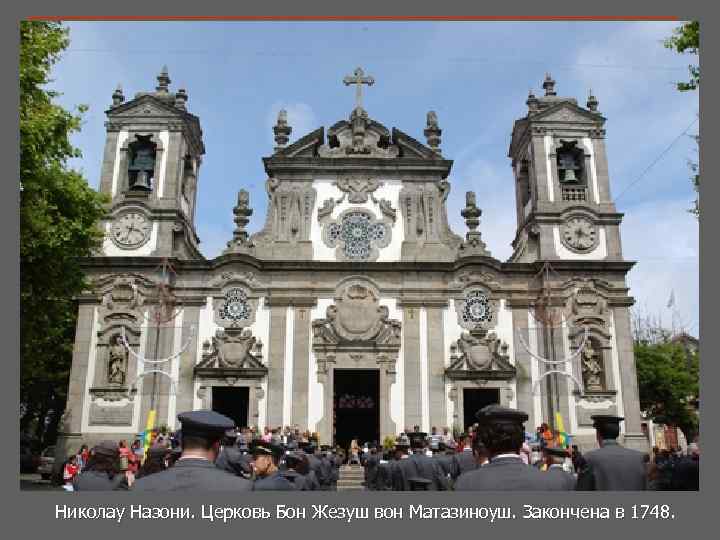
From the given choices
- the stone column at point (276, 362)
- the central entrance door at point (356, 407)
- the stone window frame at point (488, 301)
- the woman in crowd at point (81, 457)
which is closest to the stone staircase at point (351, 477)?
the stone column at point (276, 362)

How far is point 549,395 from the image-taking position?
21094mm

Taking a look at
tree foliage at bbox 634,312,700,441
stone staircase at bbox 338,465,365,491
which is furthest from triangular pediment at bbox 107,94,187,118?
tree foliage at bbox 634,312,700,441

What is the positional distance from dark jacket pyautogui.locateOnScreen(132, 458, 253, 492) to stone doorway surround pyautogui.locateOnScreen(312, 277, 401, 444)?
17.1 metres

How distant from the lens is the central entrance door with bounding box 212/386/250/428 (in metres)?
21.3

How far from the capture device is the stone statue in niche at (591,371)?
69.2ft

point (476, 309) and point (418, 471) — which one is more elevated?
point (476, 309)

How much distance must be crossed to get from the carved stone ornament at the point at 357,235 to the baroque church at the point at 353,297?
7 centimetres

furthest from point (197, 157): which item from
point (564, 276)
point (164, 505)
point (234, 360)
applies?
point (164, 505)

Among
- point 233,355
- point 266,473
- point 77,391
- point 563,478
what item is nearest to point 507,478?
point 563,478

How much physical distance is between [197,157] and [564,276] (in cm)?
1557

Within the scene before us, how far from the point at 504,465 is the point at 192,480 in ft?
6.23

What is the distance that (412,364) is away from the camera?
70.1 ft

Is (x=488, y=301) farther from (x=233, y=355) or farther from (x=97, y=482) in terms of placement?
(x=97, y=482)

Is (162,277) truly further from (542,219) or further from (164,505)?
(164,505)
